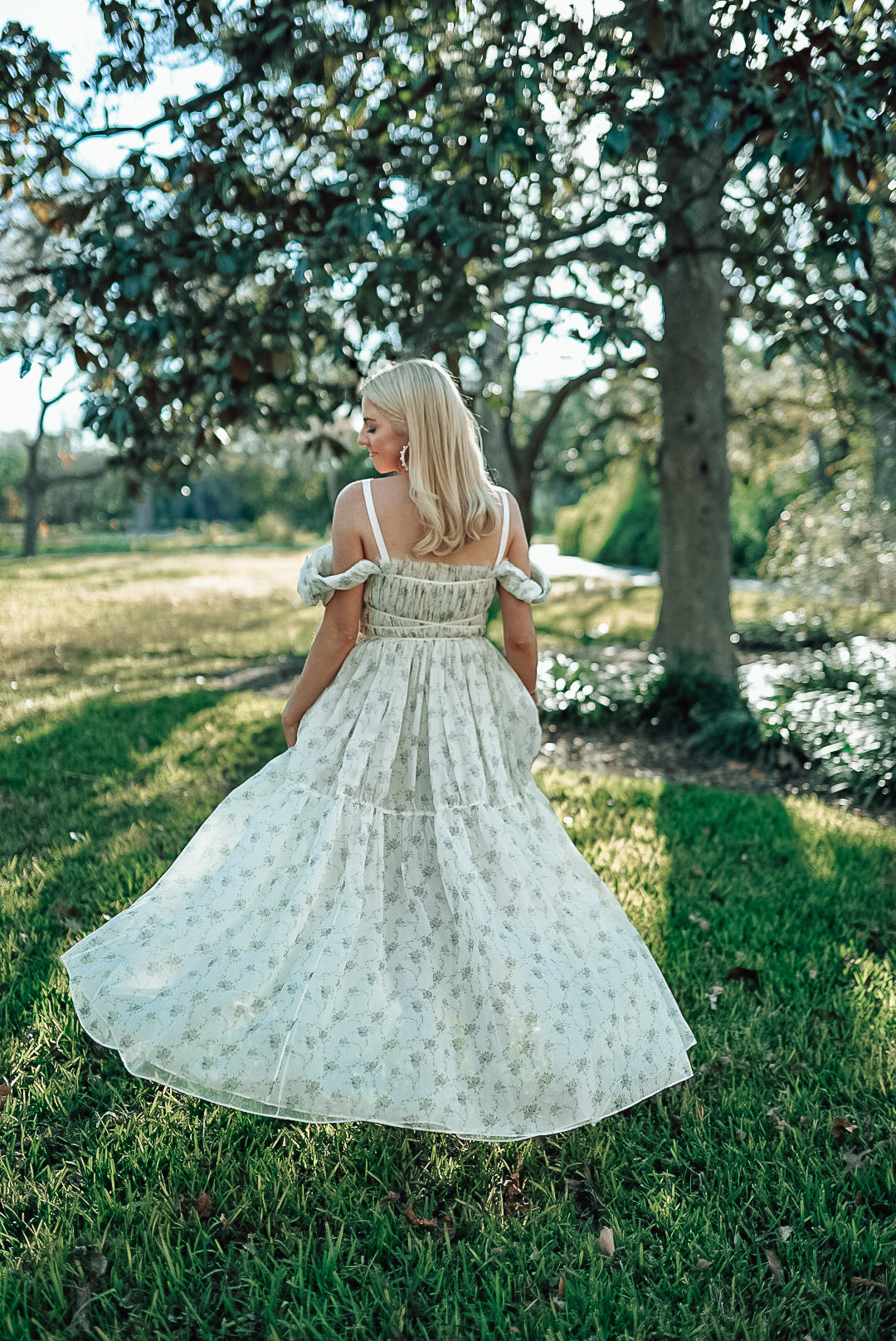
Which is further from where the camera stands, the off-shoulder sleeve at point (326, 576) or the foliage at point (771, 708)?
the foliage at point (771, 708)

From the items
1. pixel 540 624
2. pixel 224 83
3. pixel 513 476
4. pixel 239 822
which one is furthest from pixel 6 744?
pixel 540 624

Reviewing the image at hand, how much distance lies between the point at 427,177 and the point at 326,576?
12.8 ft

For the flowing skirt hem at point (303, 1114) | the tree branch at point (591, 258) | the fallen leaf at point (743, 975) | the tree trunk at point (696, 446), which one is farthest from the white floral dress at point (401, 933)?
the tree trunk at point (696, 446)

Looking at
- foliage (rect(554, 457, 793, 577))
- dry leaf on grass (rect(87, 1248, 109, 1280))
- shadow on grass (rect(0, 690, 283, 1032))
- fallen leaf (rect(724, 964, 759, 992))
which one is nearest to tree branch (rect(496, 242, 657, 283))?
shadow on grass (rect(0, 690, 283, 1032))

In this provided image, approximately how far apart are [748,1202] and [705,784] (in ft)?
12.6

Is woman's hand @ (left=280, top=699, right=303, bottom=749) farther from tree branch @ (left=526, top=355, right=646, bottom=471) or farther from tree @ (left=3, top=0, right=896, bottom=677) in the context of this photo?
tree branch @ (left=526, top=355, right=646, bottom=471)

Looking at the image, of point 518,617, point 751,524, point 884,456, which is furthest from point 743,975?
point 751,524

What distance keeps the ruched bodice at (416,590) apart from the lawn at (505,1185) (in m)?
1.42

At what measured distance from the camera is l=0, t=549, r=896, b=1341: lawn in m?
1.90

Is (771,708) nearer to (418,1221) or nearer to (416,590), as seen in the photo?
(416,590)

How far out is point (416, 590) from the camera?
2.55m

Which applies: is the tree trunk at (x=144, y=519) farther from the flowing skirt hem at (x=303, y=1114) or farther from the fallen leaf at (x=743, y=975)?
the flowing skirt hem at (x=303, y=1114)

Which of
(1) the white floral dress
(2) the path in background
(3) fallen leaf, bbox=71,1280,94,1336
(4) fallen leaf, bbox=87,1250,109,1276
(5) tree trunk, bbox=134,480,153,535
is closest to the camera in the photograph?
(3) fallen leaf, bbox=71,1280,94,1336

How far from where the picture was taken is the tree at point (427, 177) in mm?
4008
